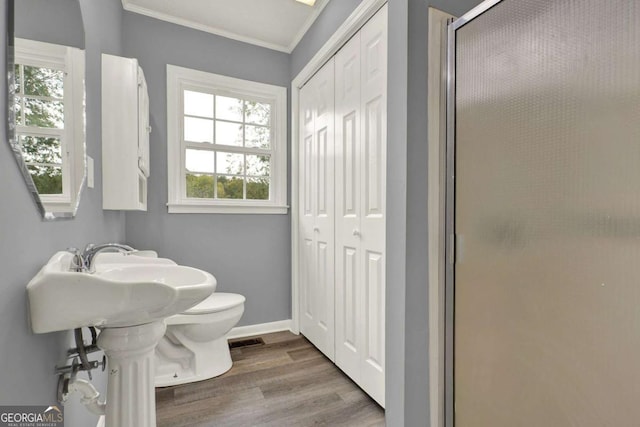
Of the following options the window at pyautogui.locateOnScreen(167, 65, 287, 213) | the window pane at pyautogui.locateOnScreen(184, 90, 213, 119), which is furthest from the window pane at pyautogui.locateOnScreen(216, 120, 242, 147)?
the window pane at pyautogui.locateOnScreen(184, 90, 213, 119)

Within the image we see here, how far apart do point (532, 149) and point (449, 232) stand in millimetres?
425

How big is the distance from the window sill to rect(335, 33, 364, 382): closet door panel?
2.65 feet

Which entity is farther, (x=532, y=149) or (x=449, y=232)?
(x=449, y=232)

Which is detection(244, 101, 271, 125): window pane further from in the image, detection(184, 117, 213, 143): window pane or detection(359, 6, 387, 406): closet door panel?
detection(359, 6, 387, 406): closet door panel

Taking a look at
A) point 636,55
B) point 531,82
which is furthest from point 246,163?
point 636,55

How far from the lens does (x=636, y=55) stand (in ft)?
2.26

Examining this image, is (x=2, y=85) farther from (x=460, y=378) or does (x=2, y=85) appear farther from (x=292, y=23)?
(x=292, y=23)

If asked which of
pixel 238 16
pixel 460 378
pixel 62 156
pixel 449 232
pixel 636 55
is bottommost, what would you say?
pixel 460 378

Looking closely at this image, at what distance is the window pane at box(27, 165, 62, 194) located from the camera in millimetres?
719

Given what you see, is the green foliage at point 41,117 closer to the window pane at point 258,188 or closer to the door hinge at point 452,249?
the door hinge at point 452,249

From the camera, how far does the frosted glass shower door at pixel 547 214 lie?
0.72 meters

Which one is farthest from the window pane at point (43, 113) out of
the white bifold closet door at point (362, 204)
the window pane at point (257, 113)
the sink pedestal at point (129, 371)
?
the window pane at point (257, 113)

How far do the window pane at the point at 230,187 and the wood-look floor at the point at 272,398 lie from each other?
125cm

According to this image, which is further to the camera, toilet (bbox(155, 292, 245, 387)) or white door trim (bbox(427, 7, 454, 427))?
toilet (bbox(155, 292, 245, 387))
